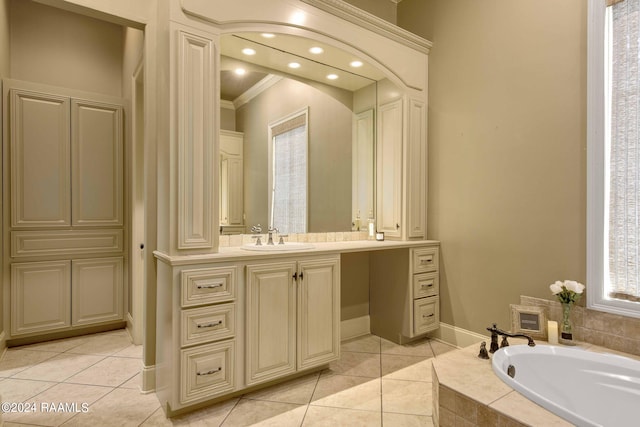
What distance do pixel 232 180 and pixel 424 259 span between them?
1.70 m

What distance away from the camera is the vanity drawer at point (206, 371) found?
1.83 meters

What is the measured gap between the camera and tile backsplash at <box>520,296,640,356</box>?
1.99m

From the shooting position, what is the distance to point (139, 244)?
294 cm

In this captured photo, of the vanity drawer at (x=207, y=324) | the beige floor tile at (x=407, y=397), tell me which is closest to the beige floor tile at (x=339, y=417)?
the beige floor tile at (x=407, y=397)

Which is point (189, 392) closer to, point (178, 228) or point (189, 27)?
point (178, 228)

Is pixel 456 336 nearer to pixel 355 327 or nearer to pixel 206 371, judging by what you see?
pixel 355 327

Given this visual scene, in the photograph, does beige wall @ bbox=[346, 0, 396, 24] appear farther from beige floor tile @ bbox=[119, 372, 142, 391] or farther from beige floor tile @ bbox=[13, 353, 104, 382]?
beige floor tile @ bbox=[13, 353, 104, 382]

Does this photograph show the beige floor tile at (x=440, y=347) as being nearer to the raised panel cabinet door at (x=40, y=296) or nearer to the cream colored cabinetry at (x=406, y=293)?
the cream colored cabinetry at (x=406, y=293)

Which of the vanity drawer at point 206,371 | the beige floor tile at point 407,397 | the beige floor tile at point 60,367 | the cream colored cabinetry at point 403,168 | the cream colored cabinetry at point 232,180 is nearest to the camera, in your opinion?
the vanity drawer at point 206,371

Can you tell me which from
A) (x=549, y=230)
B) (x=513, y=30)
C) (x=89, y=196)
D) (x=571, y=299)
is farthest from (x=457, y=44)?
(x=89, y=196)

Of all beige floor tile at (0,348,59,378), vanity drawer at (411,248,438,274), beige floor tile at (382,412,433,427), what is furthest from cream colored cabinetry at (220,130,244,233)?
beige floor tile at (0,348,59,378)

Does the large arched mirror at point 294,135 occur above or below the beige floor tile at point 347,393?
above

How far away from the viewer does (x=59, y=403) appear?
6.70ft

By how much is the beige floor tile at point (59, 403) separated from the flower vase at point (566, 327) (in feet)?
9.31
